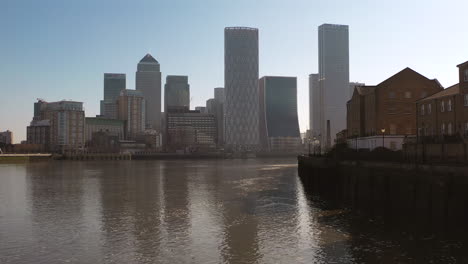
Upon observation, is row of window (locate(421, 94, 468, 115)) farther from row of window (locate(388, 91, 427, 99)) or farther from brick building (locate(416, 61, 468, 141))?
row of window (locate(388, 91, 427, 99))

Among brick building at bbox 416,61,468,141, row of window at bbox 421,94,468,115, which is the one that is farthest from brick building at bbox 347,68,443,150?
row of window at bbox 421,94,468,115

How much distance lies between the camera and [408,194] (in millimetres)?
39719

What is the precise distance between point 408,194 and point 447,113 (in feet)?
89.4

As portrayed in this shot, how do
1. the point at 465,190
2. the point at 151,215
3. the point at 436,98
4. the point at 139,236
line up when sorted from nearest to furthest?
1. the point at 465,190
2. the point at 139,236
3. the point at 151,215
4. the point at 436,98

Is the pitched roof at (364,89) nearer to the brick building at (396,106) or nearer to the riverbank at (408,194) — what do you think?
the brick building at (396,106)

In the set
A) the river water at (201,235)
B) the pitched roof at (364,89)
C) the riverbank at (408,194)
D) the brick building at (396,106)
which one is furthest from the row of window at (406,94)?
the river water at (201,235)

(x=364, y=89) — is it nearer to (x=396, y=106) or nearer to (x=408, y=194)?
(x=396, y=106)

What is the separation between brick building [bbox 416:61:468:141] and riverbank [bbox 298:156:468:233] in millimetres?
12165

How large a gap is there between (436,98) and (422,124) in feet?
22.0

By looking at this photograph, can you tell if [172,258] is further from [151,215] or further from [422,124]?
[422,124]

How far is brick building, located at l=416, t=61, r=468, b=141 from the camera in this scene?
55656mm

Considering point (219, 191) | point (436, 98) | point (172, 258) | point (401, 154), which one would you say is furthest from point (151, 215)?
point (436, 98)

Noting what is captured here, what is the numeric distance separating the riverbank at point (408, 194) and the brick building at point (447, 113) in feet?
39.9

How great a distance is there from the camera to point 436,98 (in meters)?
64.2
